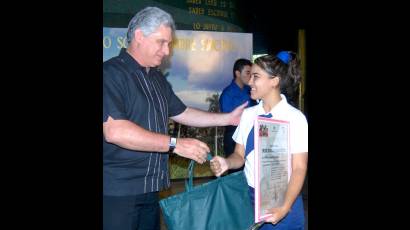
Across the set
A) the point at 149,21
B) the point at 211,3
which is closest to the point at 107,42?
the point at 211,3

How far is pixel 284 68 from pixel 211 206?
0.76 m

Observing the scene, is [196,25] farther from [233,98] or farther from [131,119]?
[131,119]

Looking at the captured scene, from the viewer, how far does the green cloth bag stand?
176 cm

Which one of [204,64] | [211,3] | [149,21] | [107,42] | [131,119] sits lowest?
Answer: [131,119]

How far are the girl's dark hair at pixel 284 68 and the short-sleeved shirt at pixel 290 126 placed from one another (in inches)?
2.6

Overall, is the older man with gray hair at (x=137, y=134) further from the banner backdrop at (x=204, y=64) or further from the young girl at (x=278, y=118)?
the banner backdrop at (x=204, y=64)

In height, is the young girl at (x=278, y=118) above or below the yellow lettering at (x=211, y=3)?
below

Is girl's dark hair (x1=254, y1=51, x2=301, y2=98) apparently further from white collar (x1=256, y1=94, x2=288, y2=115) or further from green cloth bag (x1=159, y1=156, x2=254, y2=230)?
green cloth bag (x1=159, y1=156, x2=254, y2=230)

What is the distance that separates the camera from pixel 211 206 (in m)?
1.87

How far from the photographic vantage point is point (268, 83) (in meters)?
2.18

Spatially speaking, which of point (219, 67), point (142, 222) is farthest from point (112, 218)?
point (219, 67)

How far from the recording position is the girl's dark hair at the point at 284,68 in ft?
7.11

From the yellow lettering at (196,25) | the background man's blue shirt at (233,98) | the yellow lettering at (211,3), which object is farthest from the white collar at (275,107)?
the yellow lettering at (211,3)
